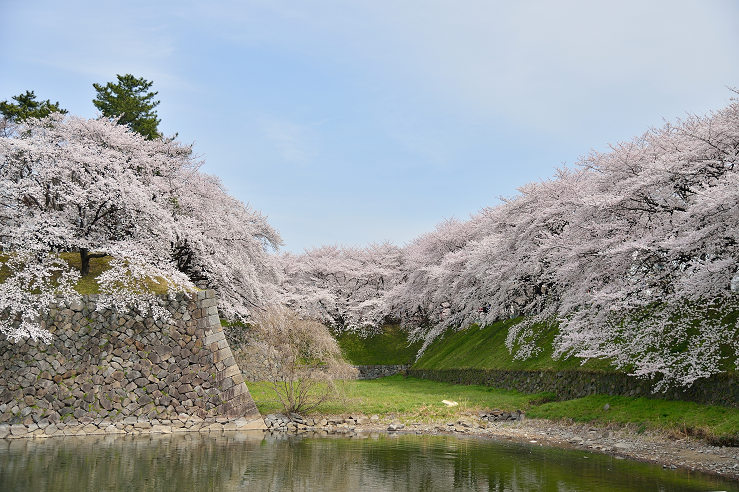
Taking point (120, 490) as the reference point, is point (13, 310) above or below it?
above

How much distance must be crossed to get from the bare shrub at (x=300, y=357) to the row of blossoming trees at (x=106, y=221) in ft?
14.2

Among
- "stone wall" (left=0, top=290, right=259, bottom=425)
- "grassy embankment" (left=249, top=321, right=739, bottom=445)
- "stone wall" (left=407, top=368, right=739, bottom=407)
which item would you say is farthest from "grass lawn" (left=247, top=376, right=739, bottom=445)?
"stone wall" (left=0, top=290, right=259, bottom=425)

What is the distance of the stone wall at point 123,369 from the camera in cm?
2292

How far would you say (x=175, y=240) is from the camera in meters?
27.9

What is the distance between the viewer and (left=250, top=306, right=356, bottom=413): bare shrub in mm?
25969

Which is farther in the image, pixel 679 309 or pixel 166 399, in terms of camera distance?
pixel 166 399

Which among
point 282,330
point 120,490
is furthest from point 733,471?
point 282,330

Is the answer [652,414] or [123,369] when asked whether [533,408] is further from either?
[123,369]

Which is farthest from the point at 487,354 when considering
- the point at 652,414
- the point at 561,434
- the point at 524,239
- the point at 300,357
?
the point at 652,414

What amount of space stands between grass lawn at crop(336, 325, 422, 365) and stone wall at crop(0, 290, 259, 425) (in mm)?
30080

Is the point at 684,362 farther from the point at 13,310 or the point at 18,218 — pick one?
the point at 18,218

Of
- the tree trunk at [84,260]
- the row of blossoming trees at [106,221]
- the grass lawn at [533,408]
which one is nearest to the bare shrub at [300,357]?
the grass lawn at [533,408]

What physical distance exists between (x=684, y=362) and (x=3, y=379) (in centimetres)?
2468

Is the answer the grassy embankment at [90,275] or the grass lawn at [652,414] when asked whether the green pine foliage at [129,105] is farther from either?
the grass lawn at [652,414]
